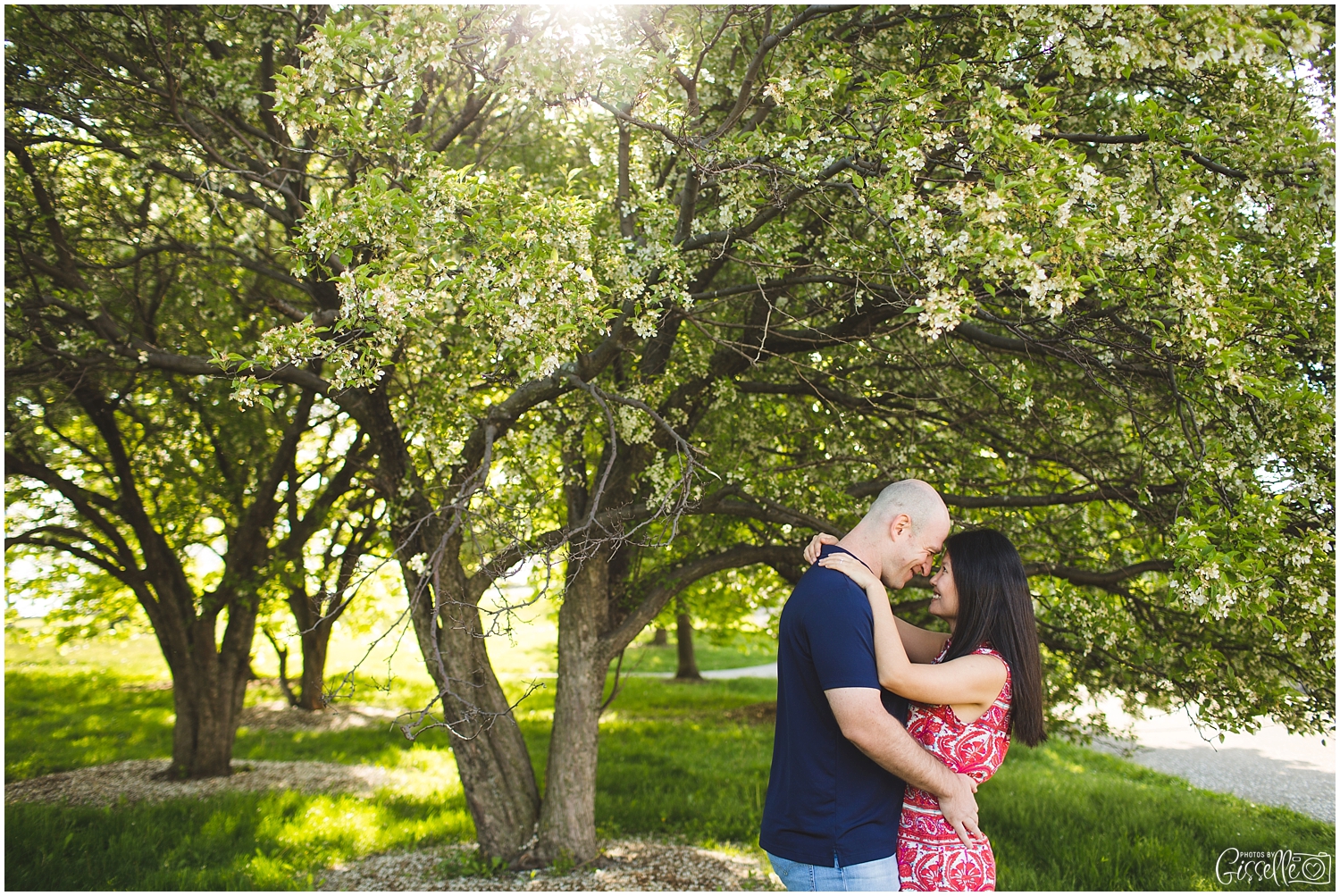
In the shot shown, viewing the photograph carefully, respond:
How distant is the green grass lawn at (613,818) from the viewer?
7.34m

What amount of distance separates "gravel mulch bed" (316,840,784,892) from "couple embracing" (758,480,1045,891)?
4.65m

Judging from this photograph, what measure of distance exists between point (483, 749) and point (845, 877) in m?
5.14

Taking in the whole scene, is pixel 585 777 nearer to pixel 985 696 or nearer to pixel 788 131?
pixel 985 696

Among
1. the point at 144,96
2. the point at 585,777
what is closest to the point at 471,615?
the point at 585,777

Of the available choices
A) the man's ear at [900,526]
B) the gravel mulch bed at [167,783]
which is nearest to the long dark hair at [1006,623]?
the man's ear at [900,526]

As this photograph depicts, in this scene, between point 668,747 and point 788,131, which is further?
point 668,747

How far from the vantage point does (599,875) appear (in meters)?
7.14

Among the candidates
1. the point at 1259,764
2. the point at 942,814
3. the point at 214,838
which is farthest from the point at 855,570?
the point at 1259,764

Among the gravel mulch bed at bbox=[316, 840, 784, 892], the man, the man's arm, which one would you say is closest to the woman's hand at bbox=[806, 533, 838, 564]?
the man

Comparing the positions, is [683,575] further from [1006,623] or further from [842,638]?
[842,638]

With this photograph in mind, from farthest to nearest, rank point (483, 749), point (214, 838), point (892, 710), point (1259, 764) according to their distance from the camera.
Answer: point (1259, 764), point (214, 838), point (483, 749), point (892, 710)

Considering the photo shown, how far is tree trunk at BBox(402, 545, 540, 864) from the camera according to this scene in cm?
715

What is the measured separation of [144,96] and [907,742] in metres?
8.13

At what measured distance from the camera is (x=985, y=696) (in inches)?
119
